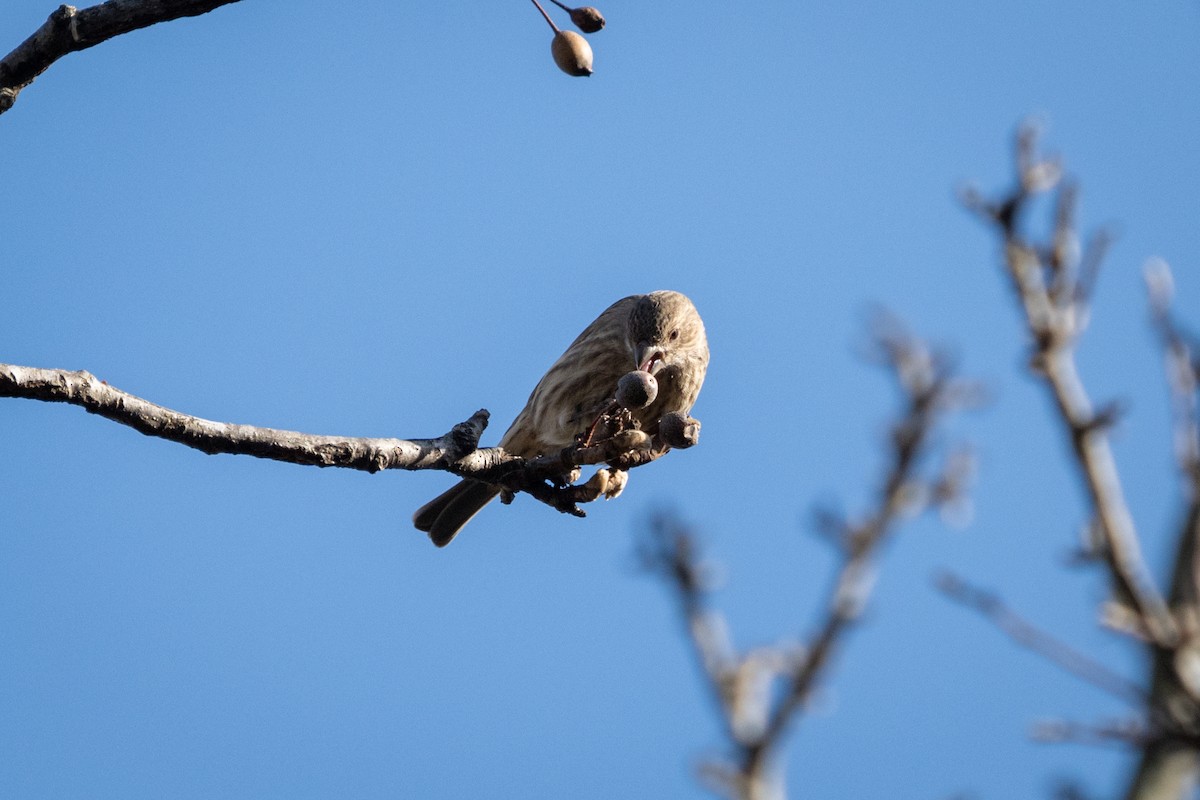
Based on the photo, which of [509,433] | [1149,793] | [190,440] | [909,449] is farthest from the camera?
[509,433]

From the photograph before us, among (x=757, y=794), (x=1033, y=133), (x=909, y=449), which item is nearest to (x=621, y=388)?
(x=909, y=449)

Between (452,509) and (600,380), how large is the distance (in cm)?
115

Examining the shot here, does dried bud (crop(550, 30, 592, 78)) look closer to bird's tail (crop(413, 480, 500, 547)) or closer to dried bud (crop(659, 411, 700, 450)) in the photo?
dried bud (crop(659, 411, 700, 450))

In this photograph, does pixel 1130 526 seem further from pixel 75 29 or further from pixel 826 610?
pixel 75 29

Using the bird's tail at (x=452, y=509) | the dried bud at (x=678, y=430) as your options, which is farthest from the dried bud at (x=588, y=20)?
the bird's tail at (x=452, y=509)

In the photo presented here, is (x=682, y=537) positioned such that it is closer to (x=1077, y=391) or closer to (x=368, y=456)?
(x=1077, y=391)

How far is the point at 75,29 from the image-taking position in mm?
3344

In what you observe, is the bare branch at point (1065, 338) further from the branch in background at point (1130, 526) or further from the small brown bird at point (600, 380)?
the small brown bird at point (600, 380)

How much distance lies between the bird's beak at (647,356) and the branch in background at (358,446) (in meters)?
1.44

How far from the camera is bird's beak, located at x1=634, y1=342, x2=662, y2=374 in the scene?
6531 millimetres

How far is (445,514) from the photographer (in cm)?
730

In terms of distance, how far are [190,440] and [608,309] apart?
4.48 m

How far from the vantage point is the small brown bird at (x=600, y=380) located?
6.66 meters

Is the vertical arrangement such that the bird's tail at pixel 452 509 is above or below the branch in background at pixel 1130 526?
above
